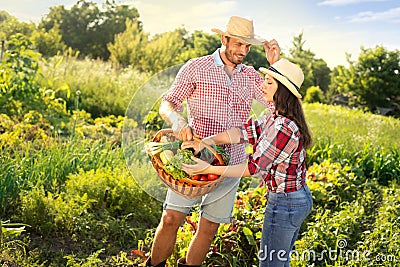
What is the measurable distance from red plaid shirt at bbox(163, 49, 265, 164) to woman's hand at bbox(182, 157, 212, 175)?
1.03ft

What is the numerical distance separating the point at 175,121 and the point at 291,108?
1.90ft

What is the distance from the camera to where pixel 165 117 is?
2.65 metres

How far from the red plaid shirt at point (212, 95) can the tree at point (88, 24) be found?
2373cm

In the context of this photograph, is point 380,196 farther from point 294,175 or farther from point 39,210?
point 39,210

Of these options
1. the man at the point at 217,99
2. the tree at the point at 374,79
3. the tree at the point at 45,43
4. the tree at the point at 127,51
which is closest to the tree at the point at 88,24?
the tree at the point at 45,43

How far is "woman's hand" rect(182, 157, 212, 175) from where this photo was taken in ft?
7.62

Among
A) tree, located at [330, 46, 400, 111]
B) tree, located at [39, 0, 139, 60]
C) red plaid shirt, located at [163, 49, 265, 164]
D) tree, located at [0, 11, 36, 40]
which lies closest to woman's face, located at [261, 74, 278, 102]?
red plaid shirt, located at [163, 49, 265, 164]

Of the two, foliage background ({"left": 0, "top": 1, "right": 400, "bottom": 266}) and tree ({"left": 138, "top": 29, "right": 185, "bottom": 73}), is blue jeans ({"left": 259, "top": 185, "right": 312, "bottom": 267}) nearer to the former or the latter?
foliage background ({"left": 0, "top": 1, "right": 400, "bottom": 266})

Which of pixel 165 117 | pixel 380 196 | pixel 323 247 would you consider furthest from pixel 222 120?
pixel 380 196

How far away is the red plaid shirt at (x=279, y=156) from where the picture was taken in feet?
7.70

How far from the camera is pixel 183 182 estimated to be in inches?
94.7

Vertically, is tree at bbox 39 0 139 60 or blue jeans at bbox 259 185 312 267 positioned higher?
tree at bbox 39 0 139 60

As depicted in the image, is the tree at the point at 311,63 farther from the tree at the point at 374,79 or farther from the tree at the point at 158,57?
the tree at the point at 158,57

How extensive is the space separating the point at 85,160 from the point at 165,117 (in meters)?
2.20
